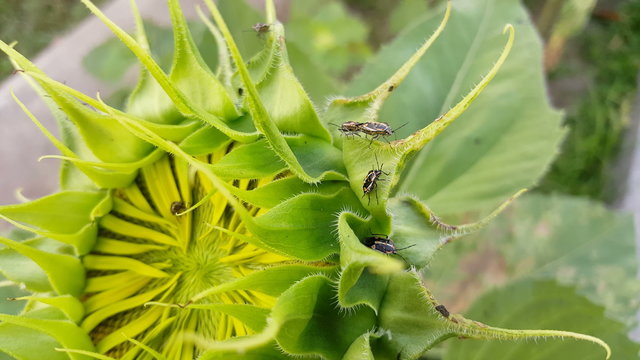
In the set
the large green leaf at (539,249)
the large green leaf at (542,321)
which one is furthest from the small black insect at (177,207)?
the large green leaf at (539,249)

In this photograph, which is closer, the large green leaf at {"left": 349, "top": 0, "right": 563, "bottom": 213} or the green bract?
the green bract

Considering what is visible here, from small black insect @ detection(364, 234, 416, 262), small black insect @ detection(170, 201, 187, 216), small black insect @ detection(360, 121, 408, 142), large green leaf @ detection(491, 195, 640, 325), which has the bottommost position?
large green leaf @ detection(491, 195, 640, 325)

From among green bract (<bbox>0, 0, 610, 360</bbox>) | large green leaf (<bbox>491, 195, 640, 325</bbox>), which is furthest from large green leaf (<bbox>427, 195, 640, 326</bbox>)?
green bract (<bbox>0, 0, 610, 360</bbox>)

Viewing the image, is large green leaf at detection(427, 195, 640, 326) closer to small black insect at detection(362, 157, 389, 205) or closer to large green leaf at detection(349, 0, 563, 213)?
large green leaf at detection(349, 0, 563, 213)

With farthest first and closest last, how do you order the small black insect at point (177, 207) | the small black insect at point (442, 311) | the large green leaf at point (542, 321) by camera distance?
the large green leaf at point (542, 321)
the small black insect at point (177, 207)
the small black insect at point (442, 311)

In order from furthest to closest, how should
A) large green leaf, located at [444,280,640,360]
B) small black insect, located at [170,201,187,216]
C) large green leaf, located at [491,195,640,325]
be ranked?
large green leaf, located at [491,195,640,325] < large green leaf, located at [444,280,640,360] < small black insect, located at [170,201,187,216]

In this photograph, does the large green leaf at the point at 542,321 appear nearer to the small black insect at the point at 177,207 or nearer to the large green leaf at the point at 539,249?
the large green leaf at the point at 539,249

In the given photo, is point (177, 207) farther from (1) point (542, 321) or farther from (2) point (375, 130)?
(1) point (542, 321)
